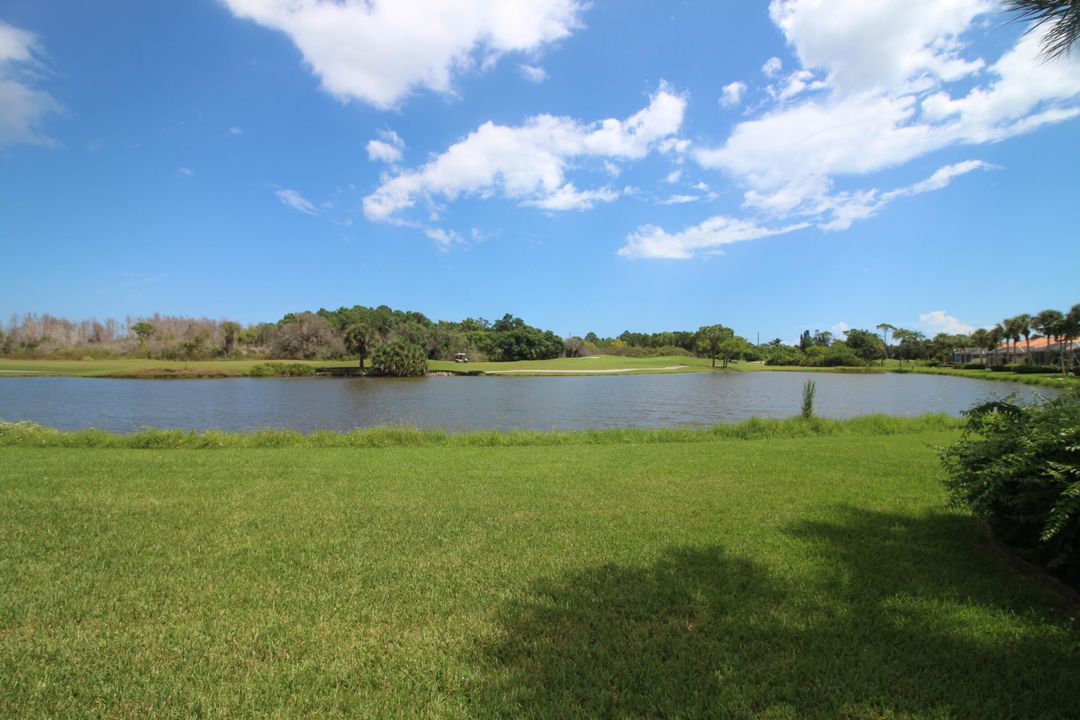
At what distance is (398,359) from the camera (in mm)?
71250

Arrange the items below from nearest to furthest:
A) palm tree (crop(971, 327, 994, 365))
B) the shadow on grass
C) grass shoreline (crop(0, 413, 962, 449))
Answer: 1. the shadow on grass
2. grass shoreline (crop(0, 413, 962, 449))
3. palm tree (crop(971, 327, 994, 365))

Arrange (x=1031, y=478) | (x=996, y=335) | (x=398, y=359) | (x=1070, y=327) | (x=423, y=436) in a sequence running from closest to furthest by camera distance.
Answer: (x=1031, y=478) → (x=423, y=436) → (x=1070, y=327) → (x=398, y=359) → (x=996, y=335)

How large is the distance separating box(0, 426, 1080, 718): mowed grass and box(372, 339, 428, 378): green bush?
214 ft

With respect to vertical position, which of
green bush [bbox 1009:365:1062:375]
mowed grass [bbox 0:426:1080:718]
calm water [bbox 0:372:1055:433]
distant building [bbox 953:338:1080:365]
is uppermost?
distant building [bbox 953:338:1080:365]

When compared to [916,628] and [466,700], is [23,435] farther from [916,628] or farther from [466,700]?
[916,628]

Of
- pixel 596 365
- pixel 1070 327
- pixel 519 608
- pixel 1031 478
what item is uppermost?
pixel 1070 327

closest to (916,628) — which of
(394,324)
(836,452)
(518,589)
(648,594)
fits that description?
(648,594)

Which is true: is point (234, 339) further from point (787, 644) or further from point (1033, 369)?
point (1033, 369)

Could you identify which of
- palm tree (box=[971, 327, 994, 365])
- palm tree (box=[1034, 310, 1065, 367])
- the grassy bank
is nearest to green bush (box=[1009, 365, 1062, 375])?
palm tree (box=[1034, 310, 1065, 367])

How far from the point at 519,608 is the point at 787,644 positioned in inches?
76.3

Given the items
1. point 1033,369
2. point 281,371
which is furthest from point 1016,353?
point 281,371

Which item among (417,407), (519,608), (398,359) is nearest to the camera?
(519,608)

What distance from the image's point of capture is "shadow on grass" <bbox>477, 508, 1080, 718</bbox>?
109 inches

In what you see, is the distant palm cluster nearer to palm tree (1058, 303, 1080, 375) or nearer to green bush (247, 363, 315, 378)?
green bush (247, 363, 315, 378)
